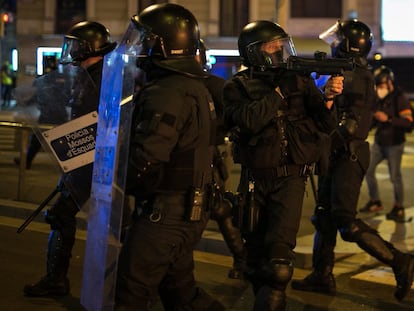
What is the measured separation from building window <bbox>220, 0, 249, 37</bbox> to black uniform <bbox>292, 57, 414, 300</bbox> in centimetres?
2403

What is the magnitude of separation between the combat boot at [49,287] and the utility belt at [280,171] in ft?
5.50

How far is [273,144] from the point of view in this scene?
4379 mm

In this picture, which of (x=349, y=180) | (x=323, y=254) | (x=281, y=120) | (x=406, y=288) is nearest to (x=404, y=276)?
(x=406, y=288)

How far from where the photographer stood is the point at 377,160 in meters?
9.08

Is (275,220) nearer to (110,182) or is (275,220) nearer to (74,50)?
(110,182)

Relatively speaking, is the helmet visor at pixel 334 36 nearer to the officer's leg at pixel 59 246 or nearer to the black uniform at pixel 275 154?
the black uniform at pixel 275 154

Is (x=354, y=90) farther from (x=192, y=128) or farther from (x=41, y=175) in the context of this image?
(x=41, y=175)

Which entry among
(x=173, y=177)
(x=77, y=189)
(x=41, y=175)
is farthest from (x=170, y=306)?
(x=41, y=175)

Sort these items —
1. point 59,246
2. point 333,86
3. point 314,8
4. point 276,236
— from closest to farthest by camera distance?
point 276,236 → point 333,86 → point 59,246 → point 314,8

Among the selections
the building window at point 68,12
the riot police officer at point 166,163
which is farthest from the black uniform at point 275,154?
the building window at point 68,12

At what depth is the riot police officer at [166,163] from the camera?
3412 millimetres

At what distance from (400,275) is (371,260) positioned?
5.00 ft

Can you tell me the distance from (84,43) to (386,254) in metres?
2.57

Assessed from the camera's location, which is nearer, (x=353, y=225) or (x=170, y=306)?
(x=170, y=306)
